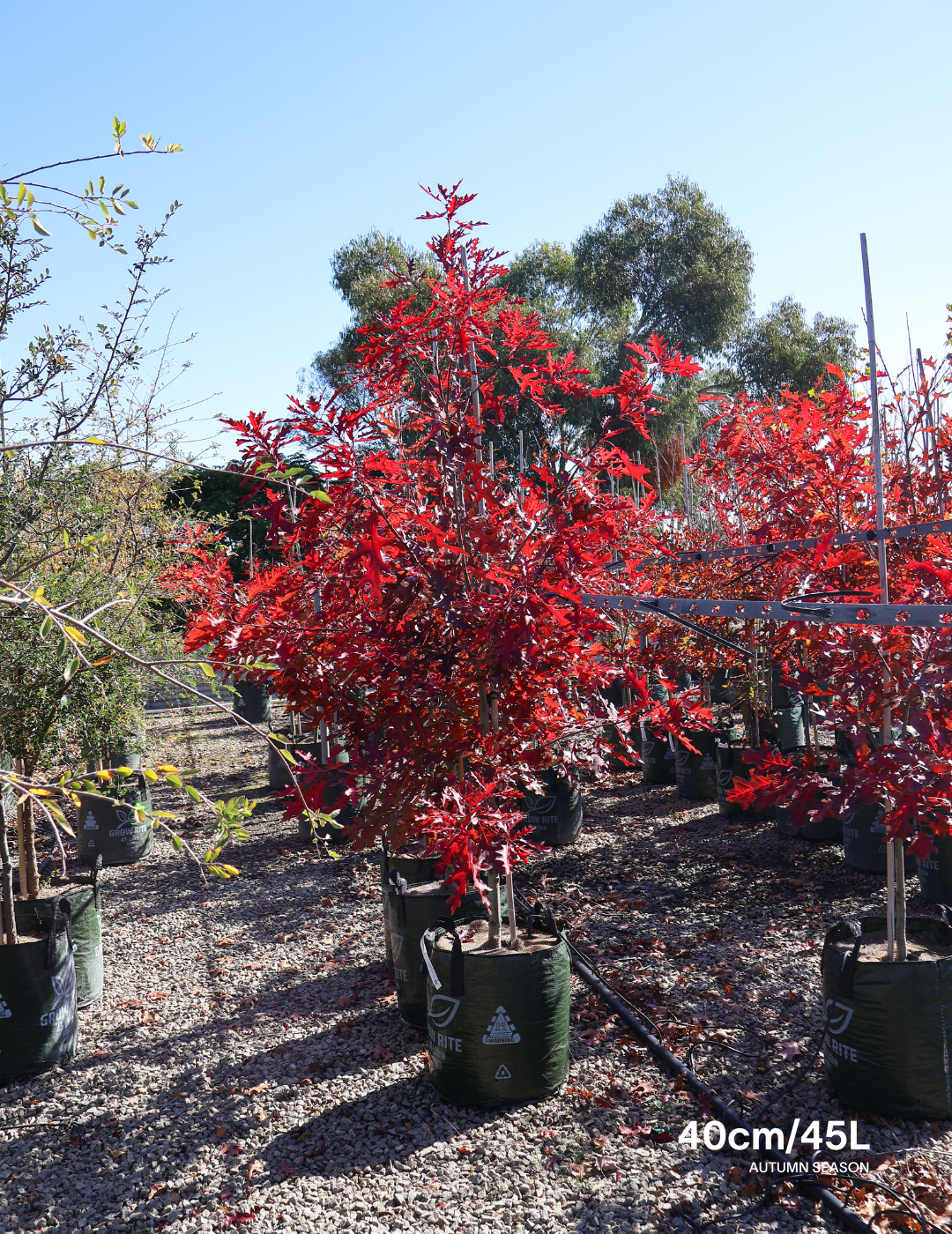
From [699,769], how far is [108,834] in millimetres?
4835

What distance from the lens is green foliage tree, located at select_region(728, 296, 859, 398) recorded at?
2305cm

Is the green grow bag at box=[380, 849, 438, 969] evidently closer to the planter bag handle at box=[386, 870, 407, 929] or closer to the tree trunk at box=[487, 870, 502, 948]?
the planter bag handle at box=[386, 870, 407, 929]

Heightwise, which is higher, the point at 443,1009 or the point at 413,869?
the point at 413,869

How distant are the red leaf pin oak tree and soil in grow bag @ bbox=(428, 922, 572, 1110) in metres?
0.34

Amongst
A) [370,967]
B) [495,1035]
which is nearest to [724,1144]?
[495,1035]

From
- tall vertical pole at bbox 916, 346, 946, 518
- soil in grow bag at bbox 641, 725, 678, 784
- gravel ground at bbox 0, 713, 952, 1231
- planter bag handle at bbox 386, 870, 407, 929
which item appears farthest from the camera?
soil in grow bag at bbox 641, 725, 678, 784

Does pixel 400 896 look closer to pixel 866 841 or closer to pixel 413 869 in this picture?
pixel 413 869

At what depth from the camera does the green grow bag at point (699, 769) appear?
720 cm

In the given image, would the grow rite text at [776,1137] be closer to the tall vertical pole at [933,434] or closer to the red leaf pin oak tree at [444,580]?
the red leaf pin oak tree at [444,580]

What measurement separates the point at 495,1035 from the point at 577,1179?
1.69 feet

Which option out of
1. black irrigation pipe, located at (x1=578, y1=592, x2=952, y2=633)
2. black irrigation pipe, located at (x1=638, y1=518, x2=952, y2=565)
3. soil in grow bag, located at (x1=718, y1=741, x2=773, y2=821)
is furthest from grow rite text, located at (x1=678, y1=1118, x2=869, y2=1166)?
soil in grow bag, located at (x1=718, y1=741, x2=773, y2=821)

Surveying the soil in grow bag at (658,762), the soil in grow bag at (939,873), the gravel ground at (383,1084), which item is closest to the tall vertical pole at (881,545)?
the gravel ground at (383,1084)

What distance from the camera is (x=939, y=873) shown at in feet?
15.7

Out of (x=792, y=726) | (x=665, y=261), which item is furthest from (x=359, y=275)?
(x=792, y=726)
